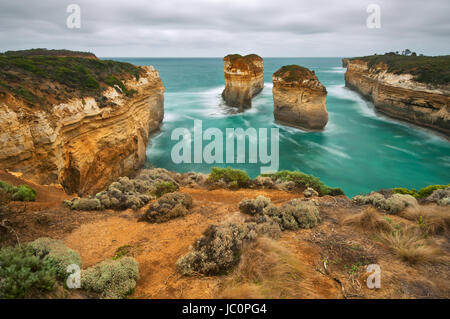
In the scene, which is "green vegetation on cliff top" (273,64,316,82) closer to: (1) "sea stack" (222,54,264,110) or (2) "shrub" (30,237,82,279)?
(1) "sea stack" (222,54,264,110)

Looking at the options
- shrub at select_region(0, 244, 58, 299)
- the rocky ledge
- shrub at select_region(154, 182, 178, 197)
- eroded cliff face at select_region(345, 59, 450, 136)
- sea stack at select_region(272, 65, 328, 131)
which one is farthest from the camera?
sea stack at select_region(272, 65, 328, 131)

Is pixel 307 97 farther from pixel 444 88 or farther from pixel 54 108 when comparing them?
pixel 54 108

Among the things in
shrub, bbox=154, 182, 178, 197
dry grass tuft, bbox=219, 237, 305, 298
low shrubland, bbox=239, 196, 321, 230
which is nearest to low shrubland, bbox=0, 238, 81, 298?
dry grass tuft, bbox=219, 237, 305, 298

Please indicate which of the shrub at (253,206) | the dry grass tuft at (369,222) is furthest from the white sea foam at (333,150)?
the shrub at (253,206)

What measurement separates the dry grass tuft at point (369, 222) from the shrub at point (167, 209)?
4.56 metres

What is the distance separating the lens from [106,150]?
12.7 m

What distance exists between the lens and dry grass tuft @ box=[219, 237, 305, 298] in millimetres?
3223

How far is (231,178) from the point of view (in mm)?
11398

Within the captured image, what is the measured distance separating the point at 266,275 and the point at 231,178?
7.79m

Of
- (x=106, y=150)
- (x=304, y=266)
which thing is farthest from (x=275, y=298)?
(x=106, y=150)

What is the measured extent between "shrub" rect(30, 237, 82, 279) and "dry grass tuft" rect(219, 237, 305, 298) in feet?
7.81

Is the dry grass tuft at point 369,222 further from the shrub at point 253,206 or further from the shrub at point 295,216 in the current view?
the shrub at point 253,206

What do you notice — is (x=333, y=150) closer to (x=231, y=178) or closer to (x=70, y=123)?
(x=231, y=178)
